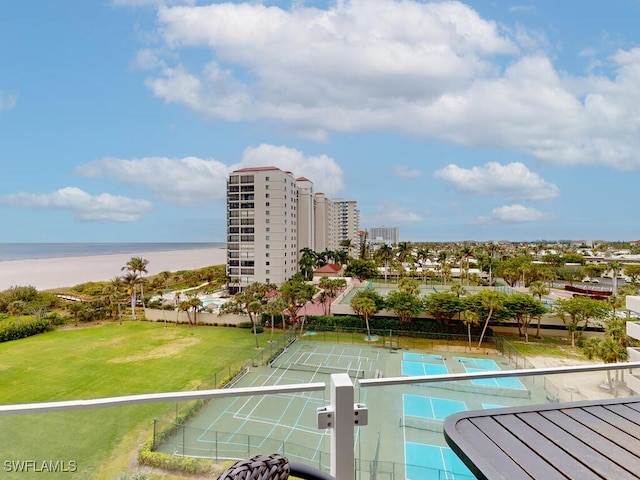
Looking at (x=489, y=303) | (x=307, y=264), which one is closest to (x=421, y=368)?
(x=489, y=303)

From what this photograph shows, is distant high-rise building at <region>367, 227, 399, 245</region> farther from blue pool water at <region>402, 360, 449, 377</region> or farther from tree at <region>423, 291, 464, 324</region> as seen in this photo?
blue pool water at <region>402, 360, 449, 377</region>

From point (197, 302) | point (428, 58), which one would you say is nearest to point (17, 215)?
point (197, 302)

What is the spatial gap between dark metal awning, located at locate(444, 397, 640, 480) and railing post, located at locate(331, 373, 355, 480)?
1.39 feet

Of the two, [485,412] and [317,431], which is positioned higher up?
[485,412]

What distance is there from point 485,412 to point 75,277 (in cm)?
5971

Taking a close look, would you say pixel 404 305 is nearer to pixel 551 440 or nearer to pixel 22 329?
pixel 551 440

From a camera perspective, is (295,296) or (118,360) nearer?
(118,360)

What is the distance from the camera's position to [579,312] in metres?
19.5

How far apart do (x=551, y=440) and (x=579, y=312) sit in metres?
23.4

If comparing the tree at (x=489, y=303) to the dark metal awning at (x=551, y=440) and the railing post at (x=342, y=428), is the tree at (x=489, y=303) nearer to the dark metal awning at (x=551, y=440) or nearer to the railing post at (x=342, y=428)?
the dark metal awning at (x=551, y=440)

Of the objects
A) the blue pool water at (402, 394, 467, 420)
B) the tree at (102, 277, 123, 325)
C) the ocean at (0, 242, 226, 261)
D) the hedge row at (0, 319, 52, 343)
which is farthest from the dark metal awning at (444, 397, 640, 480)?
the ocean at (0, 242, 226, 261)

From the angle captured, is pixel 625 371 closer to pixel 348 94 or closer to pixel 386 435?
pixel 386 435

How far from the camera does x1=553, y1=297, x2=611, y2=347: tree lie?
1930 centimetres

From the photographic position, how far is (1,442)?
1.42 m
